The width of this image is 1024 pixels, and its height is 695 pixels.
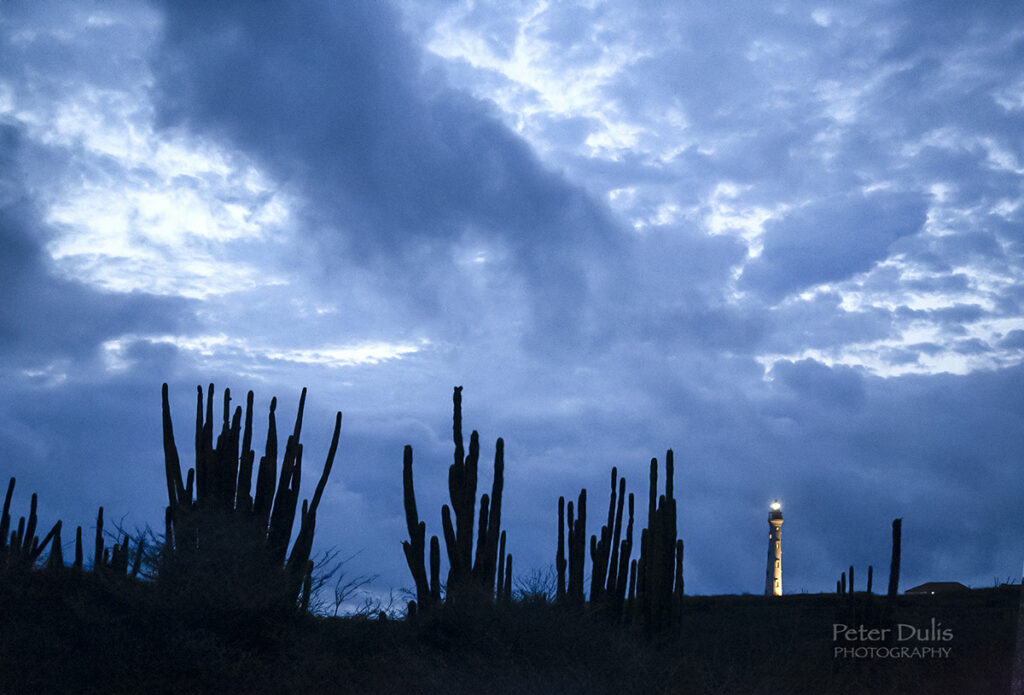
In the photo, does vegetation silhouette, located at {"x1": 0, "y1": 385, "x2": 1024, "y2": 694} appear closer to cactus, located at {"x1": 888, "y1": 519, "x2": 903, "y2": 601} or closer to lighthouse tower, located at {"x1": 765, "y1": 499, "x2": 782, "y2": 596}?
cactus, located at {"x1": 888, "y1": 519, "x2": 903, "y2": 601}

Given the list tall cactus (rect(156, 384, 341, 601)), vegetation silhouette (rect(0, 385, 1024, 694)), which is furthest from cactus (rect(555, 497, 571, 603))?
tall cactus (rect(156, 384, 341, 601))

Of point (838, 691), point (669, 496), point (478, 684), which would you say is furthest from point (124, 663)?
point (838, 691)

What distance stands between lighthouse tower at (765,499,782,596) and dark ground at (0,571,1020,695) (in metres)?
40.8

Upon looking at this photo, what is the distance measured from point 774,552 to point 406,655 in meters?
48.1

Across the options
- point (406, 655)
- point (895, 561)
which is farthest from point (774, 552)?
point (406, 655)

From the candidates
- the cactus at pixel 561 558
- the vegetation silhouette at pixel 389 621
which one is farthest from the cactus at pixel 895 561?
the cactus at pixel 561 558

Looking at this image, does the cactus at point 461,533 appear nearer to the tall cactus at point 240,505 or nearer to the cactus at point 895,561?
Answer: the tall cactus at point 240,505

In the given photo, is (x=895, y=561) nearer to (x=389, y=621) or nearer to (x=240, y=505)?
(x=389, y=621)

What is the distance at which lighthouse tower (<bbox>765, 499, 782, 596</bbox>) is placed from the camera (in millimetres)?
56844

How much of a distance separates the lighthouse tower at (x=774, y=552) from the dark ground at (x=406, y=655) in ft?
134

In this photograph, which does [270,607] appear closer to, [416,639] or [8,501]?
[416,639]

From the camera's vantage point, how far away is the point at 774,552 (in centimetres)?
5769

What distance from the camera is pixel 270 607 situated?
571 inches

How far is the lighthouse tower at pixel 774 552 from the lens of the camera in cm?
5684
